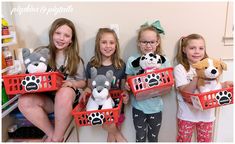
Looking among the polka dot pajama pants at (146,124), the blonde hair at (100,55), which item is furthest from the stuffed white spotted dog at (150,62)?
the polka dot pajama pants at (146,124)

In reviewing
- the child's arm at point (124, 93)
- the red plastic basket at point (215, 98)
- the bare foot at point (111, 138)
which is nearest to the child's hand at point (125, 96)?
the child's arm at point (124, 93)

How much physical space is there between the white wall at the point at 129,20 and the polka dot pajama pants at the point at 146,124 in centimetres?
34

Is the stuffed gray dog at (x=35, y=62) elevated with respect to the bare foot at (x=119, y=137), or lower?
elevated

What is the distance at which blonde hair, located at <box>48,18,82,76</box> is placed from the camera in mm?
1307

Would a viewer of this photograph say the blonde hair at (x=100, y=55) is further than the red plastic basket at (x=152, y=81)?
Yes

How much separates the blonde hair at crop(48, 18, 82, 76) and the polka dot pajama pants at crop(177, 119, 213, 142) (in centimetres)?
68

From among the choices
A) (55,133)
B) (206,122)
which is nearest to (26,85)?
(55,133)

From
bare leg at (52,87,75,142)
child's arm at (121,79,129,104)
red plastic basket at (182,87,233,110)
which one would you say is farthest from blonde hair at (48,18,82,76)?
red plastic basket at (182,87,233,110)

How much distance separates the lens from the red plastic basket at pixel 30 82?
1098 mm

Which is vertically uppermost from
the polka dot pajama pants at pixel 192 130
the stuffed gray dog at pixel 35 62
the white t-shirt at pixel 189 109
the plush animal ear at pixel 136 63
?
the stuffed gray dog at pixel 35 62

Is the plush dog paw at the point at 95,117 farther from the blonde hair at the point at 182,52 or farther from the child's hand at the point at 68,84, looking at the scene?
the blonde hair at the point at 182,52

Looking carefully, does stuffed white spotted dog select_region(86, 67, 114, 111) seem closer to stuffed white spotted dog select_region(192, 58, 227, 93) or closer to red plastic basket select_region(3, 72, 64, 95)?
red plastic basket select_region(3, 72, 64, 95)

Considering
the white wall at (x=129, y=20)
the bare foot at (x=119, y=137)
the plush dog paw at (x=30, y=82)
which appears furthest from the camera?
the bare foot at (x=119, y=137)

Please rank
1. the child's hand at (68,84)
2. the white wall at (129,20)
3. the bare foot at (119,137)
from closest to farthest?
the child's hand at (68,84) → the white wall at (129,20) → the bare foot at (119,137)
